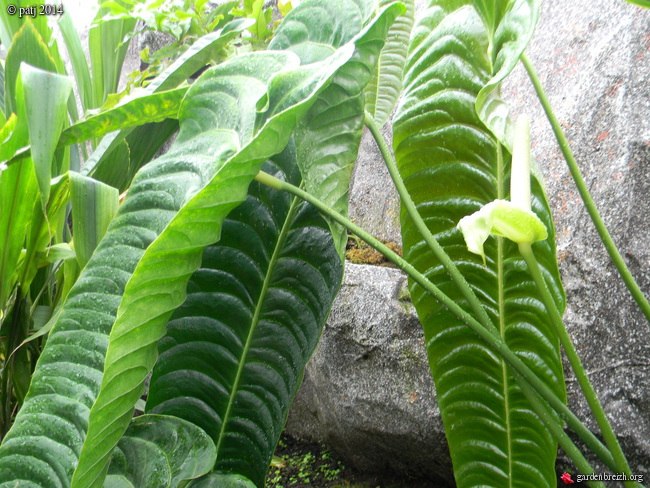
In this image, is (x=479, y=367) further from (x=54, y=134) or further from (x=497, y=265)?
(x=54, y=134)

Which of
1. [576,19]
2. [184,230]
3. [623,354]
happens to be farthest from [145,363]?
[576,19]

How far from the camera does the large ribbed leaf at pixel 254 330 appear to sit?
602mm

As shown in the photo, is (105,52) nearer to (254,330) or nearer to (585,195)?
(254,330)

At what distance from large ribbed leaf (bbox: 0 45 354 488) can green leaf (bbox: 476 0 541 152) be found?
0.18 meters

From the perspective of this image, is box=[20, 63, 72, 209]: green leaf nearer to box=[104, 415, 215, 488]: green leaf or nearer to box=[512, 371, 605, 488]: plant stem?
box=[104, 415, 215, 488]: green leaf

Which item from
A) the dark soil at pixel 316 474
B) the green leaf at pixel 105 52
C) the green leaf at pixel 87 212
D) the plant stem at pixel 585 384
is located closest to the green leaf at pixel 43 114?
the green leaf at pixel 87 212

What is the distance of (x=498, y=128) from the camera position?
19.9 inches

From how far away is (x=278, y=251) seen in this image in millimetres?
621

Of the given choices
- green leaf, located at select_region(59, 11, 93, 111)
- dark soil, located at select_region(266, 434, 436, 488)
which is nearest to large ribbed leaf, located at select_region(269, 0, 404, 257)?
dark soil, located at select_region(266, 434, 436, 488)

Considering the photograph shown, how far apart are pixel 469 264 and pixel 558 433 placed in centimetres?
22

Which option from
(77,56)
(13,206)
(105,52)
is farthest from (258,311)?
(105,52)

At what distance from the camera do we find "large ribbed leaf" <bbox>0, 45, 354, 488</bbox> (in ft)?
1.19

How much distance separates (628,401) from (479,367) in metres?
0.39

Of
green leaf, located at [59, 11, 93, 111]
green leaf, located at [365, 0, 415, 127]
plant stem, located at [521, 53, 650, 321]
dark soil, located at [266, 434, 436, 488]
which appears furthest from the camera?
green leaf, located at [59, 11, 93, 111]
